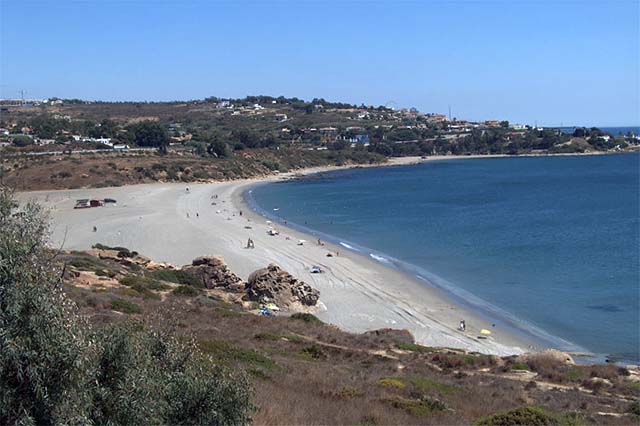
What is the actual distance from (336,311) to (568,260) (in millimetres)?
19335

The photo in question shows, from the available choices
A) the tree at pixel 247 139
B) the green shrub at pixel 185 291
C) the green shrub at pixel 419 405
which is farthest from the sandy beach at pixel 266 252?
the tree at pixel 247 139

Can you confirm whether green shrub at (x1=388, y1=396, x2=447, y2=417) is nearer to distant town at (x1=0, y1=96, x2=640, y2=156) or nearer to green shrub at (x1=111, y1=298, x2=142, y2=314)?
green shrub at (x1=111, y1=298, x2=142, y2=314)

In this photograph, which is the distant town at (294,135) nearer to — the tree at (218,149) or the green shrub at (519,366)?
the tree at (218,149)

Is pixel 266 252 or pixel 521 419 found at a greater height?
pixel 521 419

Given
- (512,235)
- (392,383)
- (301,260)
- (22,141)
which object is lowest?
(301,260)

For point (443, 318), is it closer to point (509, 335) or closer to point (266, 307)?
point (509, 335)

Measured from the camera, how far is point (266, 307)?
1039 inches

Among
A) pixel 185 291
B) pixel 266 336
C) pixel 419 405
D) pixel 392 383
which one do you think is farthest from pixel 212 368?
pixel 185 291

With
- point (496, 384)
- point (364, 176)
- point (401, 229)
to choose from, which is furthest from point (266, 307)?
point (364, 176)

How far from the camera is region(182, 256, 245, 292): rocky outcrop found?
29.3 m

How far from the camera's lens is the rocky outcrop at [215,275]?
2934 cm

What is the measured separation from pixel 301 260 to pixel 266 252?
337 cm

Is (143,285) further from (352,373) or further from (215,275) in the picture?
(352,373)

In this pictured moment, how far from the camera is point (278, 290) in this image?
27.9 meters
